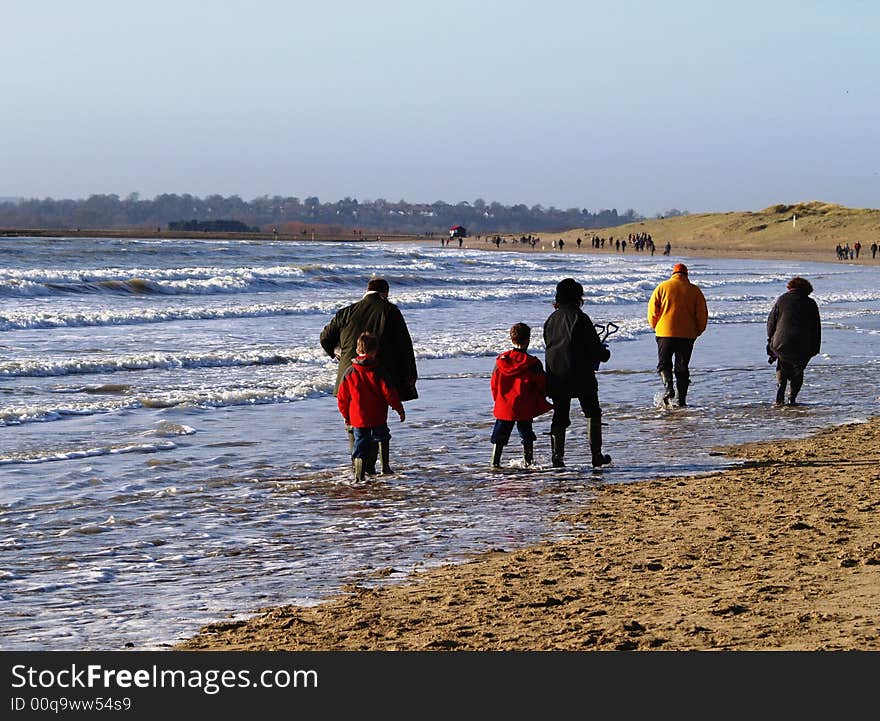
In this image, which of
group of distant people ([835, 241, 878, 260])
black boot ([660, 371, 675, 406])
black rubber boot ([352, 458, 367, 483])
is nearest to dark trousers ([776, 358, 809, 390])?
black boot ([660, 371, 675, 406])

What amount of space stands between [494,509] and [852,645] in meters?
4.04

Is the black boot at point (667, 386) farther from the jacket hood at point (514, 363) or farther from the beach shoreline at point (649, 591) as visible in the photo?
the beach shoreline at point (649, 591)

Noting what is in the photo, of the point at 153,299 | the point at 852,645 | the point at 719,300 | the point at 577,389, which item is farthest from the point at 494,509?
the point at 719,300

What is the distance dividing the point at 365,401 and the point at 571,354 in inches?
66.7

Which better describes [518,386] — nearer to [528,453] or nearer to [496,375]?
[496,375]

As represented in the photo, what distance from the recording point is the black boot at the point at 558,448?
33.5 feet

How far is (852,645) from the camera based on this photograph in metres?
4.78

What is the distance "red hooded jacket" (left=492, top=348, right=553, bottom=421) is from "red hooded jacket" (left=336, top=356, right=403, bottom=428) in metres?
0.90

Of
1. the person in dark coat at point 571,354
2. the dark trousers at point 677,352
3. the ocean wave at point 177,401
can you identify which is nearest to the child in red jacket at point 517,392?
the person in dark coat at point 571,354

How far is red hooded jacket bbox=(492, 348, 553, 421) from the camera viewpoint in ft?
32.8

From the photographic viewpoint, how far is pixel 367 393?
9.60 metres

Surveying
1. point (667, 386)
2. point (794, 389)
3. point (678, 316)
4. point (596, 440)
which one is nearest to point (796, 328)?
point (794, 389)

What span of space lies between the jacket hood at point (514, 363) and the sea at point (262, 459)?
32.3 inches

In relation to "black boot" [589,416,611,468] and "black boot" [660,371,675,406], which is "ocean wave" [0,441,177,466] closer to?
"black boot" [589,416,611,468]
